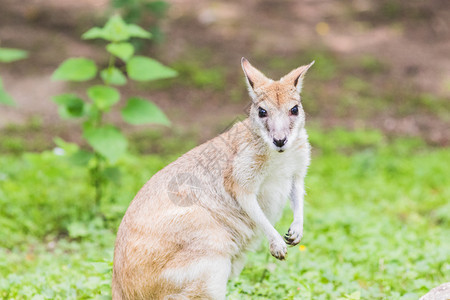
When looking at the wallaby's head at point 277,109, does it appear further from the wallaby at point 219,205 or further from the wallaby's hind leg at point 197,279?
the wallaby's hind leg at point 197,279

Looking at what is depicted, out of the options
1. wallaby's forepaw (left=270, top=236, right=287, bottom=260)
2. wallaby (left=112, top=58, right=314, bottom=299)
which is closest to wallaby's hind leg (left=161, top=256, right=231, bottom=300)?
wallaby (left=112, top=58, right=314, bottom=299)

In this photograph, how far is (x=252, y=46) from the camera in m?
10.9

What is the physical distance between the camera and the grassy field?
4.18m

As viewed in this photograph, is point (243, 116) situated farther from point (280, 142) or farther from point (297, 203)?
point (280, 142)

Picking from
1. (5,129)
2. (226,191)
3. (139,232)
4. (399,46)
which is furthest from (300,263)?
(399,46)

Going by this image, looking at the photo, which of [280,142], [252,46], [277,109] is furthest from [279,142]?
[252,46]

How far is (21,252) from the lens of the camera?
5285 millimetres

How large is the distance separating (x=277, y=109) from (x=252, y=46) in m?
7.58

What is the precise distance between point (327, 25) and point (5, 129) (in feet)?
21.2

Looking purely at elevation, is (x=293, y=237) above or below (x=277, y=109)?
below

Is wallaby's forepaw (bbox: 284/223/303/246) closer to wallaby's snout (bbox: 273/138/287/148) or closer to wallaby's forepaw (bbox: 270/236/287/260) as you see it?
wallaby's forepaw (bbox: 270/236/287/260)

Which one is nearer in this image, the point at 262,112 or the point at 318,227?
the point at 262,112

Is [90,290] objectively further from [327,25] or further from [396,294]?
[327,25]

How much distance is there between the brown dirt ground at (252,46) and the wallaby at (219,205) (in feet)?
16.3
